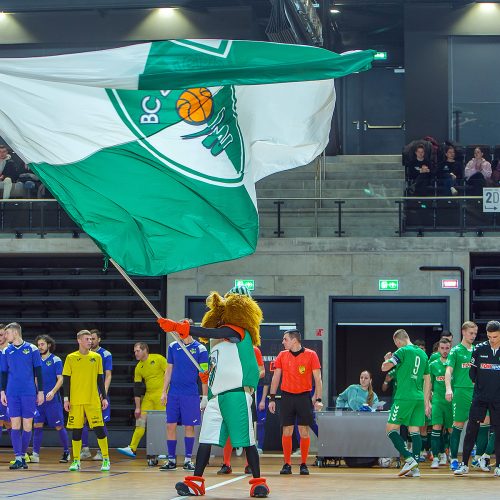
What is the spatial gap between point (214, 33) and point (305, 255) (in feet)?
27.5

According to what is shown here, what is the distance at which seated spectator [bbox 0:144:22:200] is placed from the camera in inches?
906

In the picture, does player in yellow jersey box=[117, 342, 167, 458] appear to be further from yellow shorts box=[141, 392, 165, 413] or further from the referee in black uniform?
the referee in black uniform

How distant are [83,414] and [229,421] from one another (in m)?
4.94

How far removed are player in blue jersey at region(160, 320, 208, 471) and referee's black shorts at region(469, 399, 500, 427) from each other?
342cm

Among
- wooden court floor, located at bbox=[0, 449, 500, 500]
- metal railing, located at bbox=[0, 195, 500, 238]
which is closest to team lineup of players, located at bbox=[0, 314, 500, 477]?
wooden court floor, located at bbox=[0, 449, 500, 500]

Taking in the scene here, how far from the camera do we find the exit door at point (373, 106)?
31.6 metres

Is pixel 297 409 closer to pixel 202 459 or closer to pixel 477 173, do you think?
pixel 202 459

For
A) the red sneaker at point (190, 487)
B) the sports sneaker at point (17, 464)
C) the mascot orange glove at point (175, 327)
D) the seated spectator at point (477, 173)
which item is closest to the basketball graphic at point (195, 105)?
the mascot orange glove at point (175, 327)

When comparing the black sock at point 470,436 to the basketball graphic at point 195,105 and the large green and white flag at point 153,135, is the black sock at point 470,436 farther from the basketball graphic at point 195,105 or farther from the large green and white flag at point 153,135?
the basketball graphic at point 195,105

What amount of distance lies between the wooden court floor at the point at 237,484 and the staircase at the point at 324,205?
599cm

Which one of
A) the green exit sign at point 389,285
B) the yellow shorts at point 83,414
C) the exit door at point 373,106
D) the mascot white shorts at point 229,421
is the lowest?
the yellow shorts at point 83,414

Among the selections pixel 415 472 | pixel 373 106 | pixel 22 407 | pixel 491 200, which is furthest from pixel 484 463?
pixel 373 106

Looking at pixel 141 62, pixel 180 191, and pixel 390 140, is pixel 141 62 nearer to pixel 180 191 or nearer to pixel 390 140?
pixel 180 191

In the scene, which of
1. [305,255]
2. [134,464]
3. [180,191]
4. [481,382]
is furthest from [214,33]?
[180,191]
